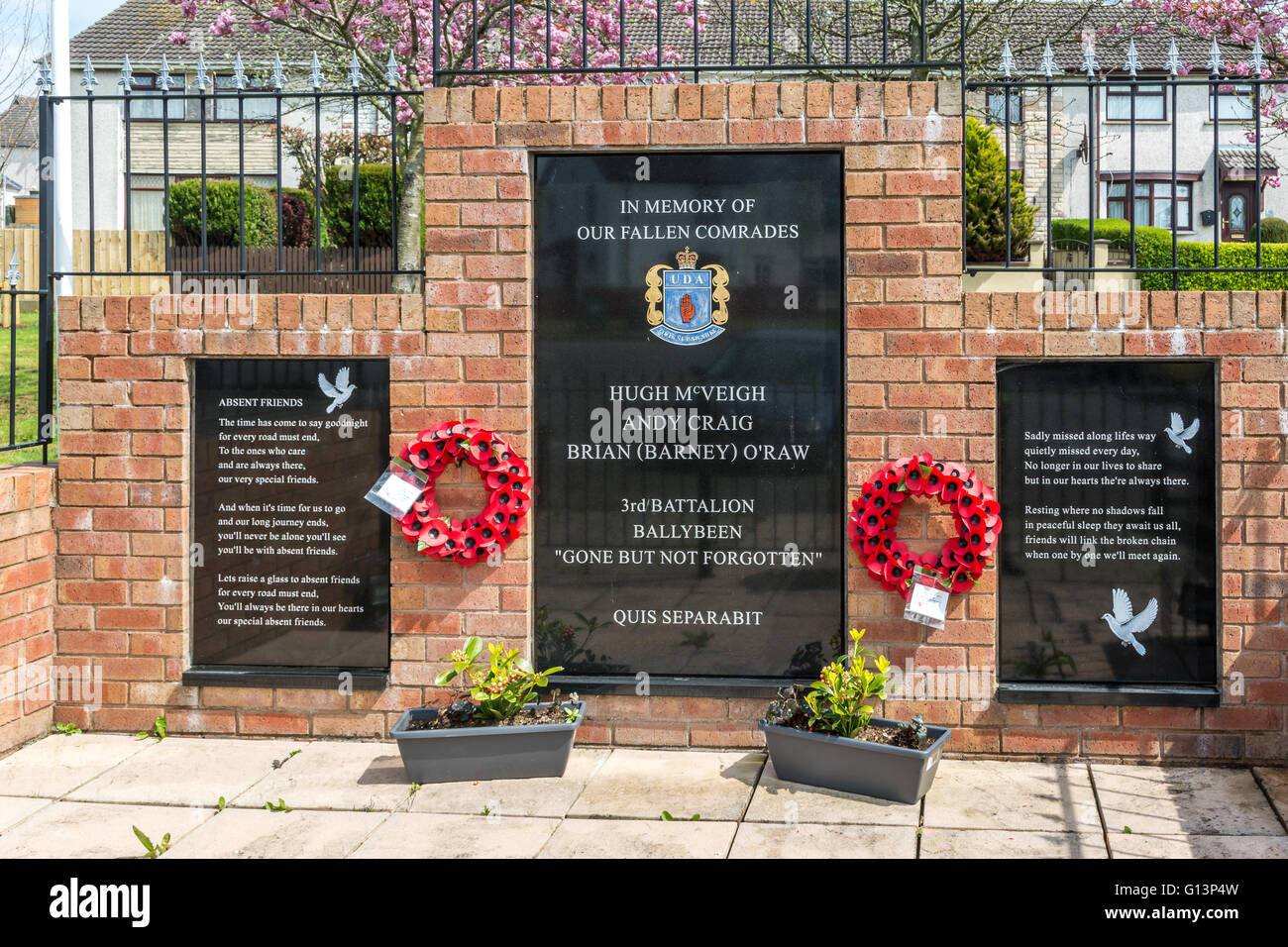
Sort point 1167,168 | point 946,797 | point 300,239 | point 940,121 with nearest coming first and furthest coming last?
point 946,797
point 940,121
point 300,239
point 1167,168

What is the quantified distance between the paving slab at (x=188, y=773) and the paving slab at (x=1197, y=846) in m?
3.40

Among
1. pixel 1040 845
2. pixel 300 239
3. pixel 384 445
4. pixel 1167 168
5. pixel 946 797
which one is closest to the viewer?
pixel 1040 845

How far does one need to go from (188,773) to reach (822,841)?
2714 millimetres

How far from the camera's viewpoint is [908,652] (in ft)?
16.6

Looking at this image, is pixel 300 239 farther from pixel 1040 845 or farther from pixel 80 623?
pixel 1040 845

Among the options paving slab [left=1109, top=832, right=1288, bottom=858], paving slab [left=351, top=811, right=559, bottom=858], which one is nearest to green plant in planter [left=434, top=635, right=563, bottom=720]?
paving slab [left=351, top=811, right=559, bottom=858]

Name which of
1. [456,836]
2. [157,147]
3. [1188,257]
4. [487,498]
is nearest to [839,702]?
[456,836]

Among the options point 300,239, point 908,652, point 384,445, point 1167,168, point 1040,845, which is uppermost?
point 1167,168

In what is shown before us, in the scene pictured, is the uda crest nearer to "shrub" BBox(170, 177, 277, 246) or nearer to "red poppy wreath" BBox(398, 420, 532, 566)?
"red poppy wreath" BBox(398, 420, 532, 566)

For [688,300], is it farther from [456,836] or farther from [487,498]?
[456,836]

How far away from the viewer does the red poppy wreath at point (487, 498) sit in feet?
16.7

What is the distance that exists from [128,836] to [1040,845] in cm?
330

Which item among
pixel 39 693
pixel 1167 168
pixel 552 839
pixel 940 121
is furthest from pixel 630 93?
pixel 1167 168

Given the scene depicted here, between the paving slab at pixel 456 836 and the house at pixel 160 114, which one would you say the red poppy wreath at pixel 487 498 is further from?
the house at pixel 160 114
